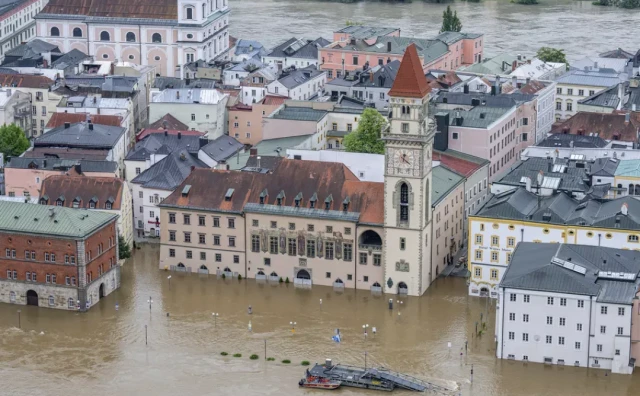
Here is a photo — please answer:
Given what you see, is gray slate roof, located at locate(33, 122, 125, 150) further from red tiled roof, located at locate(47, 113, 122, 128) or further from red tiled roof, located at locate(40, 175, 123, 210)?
red tiled roof, located at locate(40, 175, 123, 210)

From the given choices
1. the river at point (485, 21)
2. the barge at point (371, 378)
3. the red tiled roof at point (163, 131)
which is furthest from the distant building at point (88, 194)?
the river at point (485, 21)

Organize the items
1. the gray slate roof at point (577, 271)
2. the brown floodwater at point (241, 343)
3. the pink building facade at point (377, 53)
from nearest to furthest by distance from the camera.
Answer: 1. the gray slate roof at point (577, 271)
2. the brown floodwater at point (241, 343)
3. the pink building facade at point (377, 53)

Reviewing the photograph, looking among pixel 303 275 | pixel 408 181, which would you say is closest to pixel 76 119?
pixel 303 275

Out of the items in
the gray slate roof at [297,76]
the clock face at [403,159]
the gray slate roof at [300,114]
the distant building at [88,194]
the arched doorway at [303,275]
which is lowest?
the arched doorway at [303,275]

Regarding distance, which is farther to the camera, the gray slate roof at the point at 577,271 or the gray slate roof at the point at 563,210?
the gray slate roof at the point at 563,210

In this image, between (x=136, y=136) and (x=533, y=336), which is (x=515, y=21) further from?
(x=533, y=336)

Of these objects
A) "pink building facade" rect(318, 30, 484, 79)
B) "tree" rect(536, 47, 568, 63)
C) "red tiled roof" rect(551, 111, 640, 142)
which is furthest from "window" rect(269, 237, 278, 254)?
"tree" rect(536, 47, 568, 63)

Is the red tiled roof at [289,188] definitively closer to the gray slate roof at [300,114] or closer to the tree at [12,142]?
the gray slate roof at [300,114]
